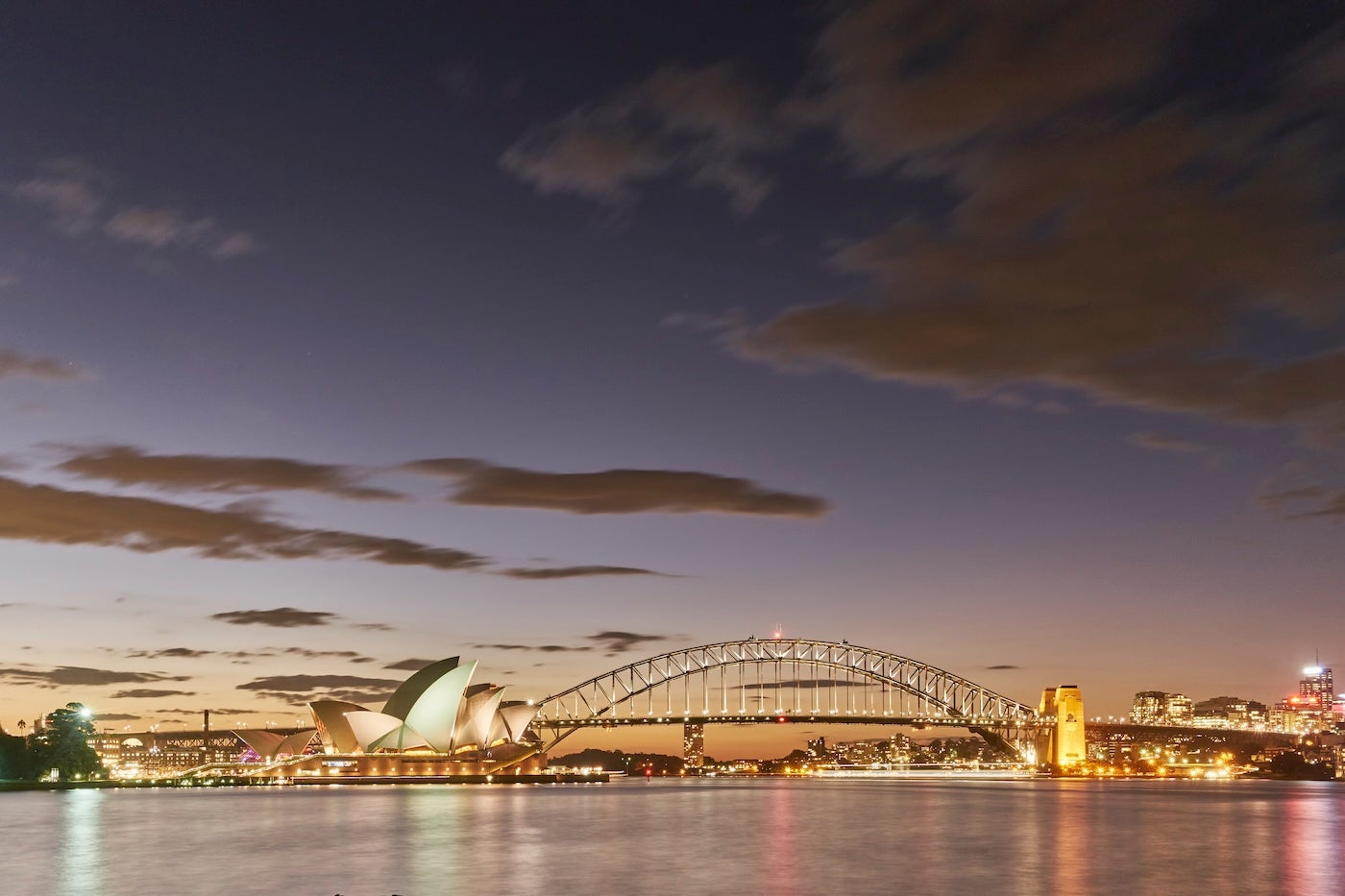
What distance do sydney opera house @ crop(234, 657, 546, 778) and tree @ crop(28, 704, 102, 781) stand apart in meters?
32.9

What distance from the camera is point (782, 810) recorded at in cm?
9488

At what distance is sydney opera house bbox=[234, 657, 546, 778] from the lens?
166 metres

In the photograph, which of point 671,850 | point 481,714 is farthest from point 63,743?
point 671,850

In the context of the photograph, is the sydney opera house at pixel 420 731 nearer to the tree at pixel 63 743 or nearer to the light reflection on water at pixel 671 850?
the tree at pixel 63 743

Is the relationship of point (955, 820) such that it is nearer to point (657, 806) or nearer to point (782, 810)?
point (782, 810)

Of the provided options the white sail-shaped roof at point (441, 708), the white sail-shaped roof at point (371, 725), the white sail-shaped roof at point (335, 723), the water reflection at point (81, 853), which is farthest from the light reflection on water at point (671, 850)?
the white sail-shaped roof at point (335, 723)

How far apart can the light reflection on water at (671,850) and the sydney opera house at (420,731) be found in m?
65.8

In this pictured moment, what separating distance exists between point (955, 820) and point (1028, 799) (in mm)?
40121

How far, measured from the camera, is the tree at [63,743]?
15250 cm

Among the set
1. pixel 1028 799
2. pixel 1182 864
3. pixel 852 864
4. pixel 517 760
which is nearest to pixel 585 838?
pixel 852 864

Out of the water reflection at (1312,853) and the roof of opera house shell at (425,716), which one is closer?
the water reflection at (1312,853)

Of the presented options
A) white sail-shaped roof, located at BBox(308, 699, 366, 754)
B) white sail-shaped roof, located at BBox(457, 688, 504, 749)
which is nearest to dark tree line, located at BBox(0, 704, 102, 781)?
white sail-shaped roof, located at BBox(308, 699, 366, 754)

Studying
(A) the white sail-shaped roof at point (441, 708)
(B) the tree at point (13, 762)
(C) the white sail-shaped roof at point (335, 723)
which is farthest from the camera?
(C) the white sail-shaped roof at point (335, 723)

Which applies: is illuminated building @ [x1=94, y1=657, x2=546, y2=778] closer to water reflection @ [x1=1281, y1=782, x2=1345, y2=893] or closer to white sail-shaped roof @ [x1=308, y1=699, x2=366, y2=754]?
white sail-shaped roof @ [x1=308, y1=699, x2=366, y2=754]
